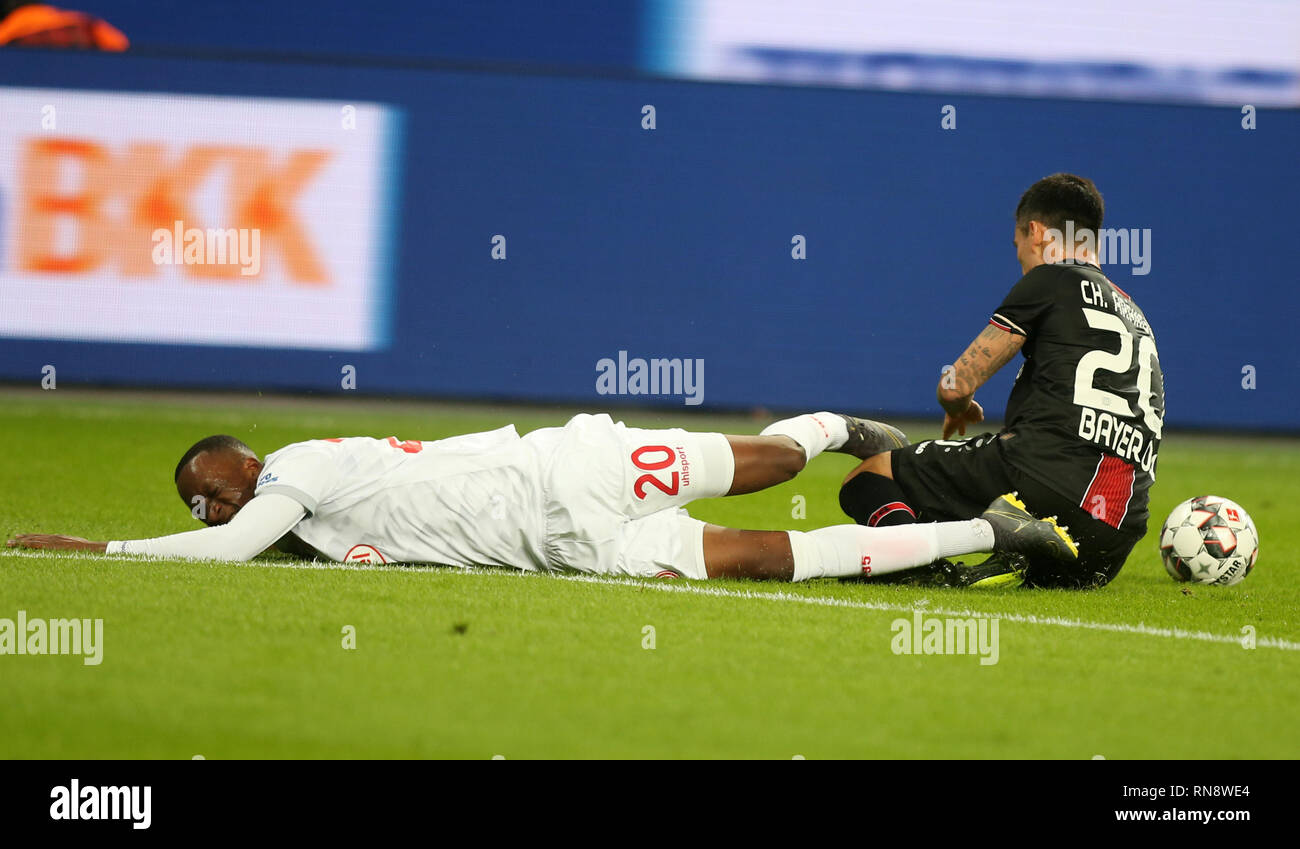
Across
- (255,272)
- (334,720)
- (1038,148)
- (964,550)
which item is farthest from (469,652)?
(1038,148)

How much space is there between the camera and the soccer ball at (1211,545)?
19.2ft

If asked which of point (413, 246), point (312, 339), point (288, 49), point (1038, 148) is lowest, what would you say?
point (312, 339)

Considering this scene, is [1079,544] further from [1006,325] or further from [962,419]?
[1006,325]

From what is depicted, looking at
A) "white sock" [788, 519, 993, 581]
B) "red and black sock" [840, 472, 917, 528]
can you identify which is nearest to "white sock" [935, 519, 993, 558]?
"white sock" [788, 519, 993, 581]

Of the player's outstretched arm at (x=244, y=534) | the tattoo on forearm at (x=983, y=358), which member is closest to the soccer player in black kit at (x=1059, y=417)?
the tattoo on forearm at (x=983, y=358)

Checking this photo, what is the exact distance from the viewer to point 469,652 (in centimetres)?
397

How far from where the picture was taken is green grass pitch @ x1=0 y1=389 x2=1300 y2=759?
324cm

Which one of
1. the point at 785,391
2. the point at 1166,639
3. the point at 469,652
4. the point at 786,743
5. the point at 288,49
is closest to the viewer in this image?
the point at 786,743

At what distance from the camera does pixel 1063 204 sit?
5500 millimetres

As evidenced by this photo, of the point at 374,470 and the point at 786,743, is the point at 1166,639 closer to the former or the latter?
the point at 786,743

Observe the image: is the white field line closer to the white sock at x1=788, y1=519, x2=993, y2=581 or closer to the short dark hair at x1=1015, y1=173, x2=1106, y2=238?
the white sock at x1=788, y1=519, x2=993, y2=581

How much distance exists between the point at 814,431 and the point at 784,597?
791 mm

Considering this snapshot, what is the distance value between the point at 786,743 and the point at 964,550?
82.0 inches

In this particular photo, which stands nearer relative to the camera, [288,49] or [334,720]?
[334,720]
